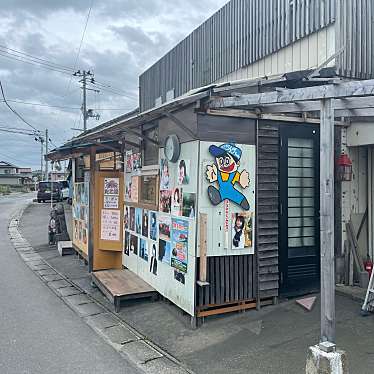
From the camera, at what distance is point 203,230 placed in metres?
5.42

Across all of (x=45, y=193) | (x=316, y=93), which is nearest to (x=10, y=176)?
(x=45, y=193)

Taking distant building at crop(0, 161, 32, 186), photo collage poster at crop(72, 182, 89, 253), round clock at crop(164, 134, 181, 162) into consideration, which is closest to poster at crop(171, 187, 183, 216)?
round clock at crop(164, 134, 181, 162)

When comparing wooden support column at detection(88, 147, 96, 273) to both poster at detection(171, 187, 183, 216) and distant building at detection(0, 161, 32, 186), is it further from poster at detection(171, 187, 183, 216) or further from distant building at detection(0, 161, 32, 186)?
distant building at detection(0, 161, 32, 186)

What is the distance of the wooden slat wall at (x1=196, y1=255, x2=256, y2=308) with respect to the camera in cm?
564

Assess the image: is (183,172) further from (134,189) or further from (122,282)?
(122,282)

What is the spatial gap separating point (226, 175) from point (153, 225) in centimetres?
196

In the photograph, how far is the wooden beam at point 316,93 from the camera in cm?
337

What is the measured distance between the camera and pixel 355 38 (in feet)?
21.7

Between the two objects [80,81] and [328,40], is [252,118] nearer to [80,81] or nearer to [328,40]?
[328,40]

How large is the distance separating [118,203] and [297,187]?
13.2 feet

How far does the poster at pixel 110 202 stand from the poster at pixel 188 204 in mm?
3334

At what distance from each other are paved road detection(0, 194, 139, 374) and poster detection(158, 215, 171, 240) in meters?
1.76

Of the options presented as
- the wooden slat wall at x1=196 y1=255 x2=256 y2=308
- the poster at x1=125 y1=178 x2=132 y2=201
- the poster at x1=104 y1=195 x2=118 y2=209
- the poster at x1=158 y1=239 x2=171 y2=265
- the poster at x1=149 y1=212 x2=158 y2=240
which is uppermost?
the poster at x1=125 y1=178 x2=132 y2=201

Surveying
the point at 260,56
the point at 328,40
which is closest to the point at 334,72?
the point at 328,40
